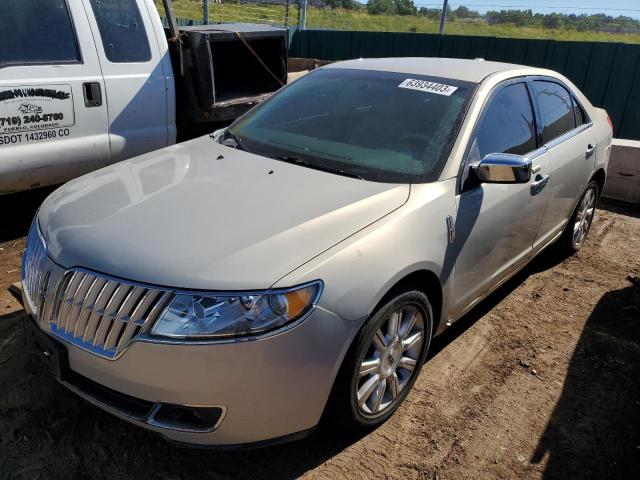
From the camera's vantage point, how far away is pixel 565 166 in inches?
157

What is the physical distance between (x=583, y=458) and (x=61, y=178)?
4006 millimetres

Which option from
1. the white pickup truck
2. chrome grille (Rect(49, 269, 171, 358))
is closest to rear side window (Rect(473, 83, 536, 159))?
chrome grille (Rect(49, 269, 171, 358))

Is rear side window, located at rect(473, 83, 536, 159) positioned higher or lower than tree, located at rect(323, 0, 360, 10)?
lower

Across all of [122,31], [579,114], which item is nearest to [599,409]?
[579,114]

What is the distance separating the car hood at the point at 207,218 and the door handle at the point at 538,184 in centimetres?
119

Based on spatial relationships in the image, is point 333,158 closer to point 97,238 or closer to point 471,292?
point 471,292

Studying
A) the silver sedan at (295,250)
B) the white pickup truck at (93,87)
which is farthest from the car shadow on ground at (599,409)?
the white pickup truck at (93,87)

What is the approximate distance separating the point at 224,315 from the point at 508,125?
→ 7.35 ft

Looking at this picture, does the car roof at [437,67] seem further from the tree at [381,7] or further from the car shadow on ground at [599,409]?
the tree at [381,7]

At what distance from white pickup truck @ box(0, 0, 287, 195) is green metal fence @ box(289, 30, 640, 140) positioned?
23.7 feet

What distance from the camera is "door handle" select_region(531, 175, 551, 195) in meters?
3.55

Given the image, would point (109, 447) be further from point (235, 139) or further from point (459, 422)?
point (235, 139)

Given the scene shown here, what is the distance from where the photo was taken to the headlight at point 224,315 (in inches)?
81.3

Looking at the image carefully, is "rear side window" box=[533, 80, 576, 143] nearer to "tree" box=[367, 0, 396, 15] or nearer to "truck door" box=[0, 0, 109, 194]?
"truck door" box=[0, 0, 109, 194]
